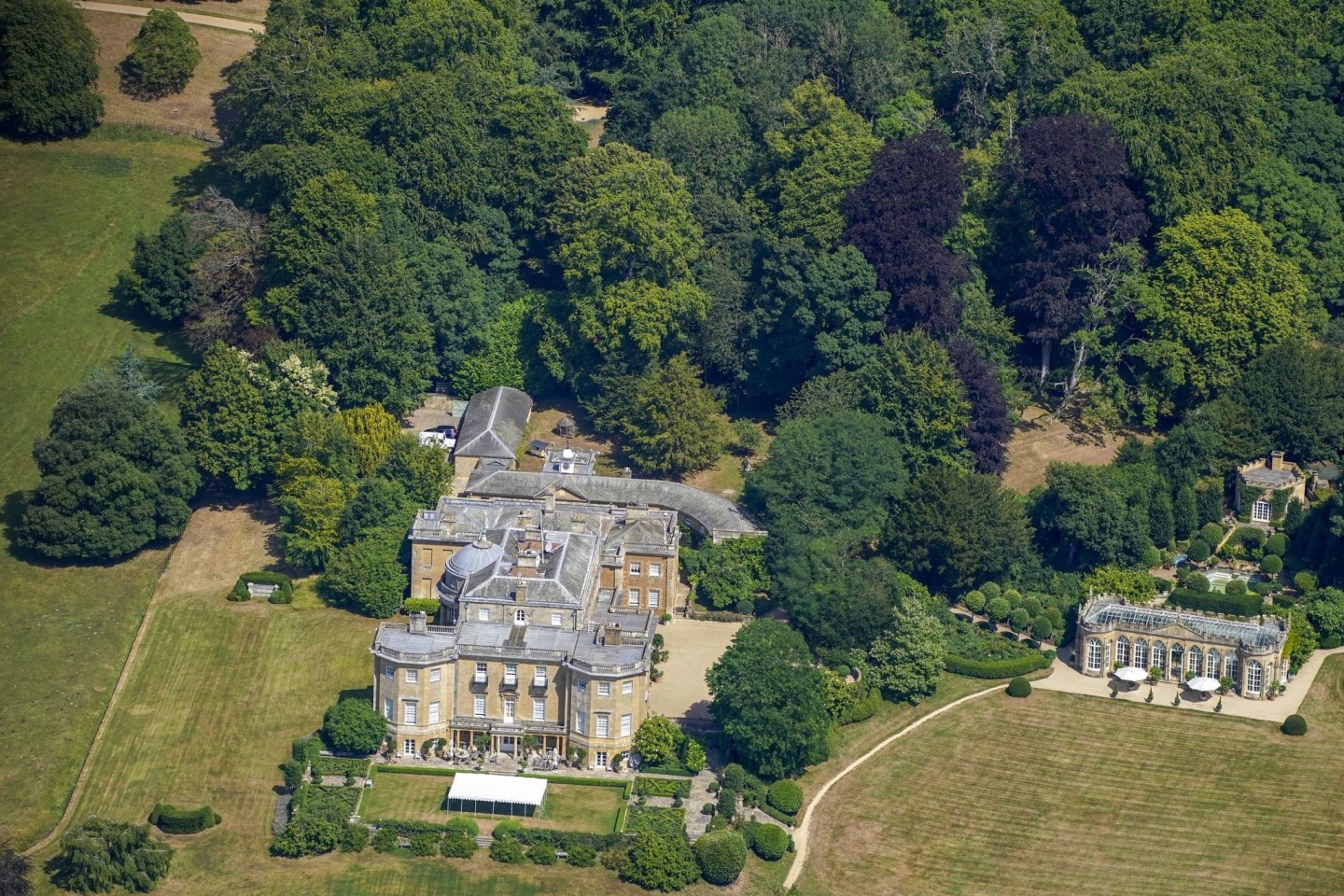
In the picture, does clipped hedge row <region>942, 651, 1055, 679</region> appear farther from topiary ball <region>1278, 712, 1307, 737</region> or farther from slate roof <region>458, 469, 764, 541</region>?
slate roof <region>458, 469, 764, 541</region>

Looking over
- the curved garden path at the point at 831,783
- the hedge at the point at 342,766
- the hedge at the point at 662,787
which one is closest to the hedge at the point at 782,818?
the curved garden path at the point at 831,783

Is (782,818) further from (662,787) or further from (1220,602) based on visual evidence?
(1220,602)

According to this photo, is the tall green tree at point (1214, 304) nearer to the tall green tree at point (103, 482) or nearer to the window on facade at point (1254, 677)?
the window on facade at point (1254, 677)

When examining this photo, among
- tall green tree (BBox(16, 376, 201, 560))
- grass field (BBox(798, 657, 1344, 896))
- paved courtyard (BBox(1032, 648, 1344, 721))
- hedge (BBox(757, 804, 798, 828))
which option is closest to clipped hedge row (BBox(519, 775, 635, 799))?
hedge (BBox(757, 804, 798, 828))

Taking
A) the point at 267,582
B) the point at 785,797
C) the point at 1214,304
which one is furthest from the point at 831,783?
the point at 1214,304

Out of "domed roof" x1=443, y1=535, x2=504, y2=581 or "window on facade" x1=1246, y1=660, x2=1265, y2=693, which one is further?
"domed roof" x1=443, y1=535, x2=504, y2=581

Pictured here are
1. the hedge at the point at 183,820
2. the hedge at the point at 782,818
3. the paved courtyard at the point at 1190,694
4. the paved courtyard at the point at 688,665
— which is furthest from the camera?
the paved courtyard at the point at 1190,694
